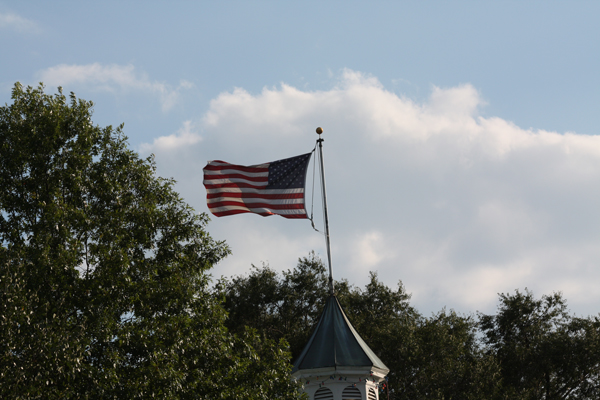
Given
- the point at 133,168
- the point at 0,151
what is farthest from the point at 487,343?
the point at 0,151

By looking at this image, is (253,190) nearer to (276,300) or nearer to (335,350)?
(335,350)

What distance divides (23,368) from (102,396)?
211 cm

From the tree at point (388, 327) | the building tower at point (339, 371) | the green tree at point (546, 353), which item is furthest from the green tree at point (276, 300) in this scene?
the building tower at point (339, 371)

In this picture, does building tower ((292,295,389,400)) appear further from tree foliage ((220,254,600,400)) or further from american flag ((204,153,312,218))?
tree foliage ((220,254,600,400))

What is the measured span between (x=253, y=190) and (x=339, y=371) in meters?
6.92

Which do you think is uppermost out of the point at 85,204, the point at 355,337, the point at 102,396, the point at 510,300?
the point at 510,300

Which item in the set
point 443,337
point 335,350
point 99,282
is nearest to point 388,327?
point 443,337

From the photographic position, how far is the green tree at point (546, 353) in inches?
1692

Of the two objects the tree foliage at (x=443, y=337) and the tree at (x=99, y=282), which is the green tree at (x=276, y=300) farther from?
the tree at (x=99, y=282)

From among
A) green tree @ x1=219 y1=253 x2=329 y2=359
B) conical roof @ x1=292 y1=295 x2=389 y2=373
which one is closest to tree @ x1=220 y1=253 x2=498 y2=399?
green tree @ x1=219 y1=253 x2=329 y2=359

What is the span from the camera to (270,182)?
958 inches

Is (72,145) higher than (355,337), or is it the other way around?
(72,145)

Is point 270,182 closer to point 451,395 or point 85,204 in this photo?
point 85,204

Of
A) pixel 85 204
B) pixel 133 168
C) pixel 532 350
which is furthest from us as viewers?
pixel 532 350
